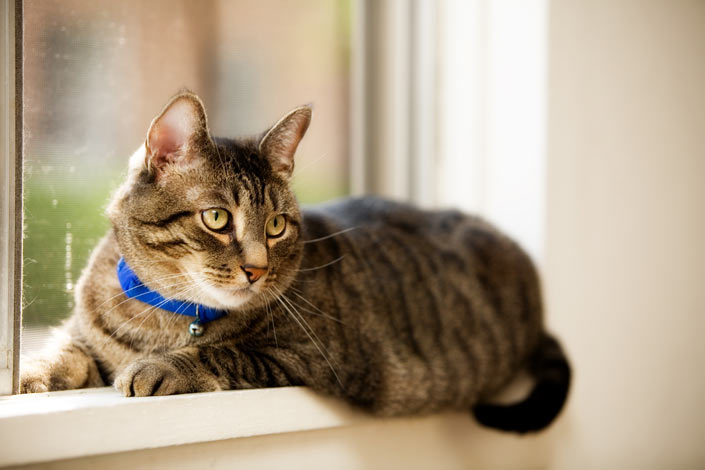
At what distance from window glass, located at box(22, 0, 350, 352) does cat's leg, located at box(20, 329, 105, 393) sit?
1.3 inches

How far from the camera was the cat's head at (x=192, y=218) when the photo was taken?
102 cm

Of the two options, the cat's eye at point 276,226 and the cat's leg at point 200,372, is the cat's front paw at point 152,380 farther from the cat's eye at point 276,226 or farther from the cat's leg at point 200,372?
the cat's eye at point 276,226

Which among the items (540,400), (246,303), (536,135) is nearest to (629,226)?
(536,135)

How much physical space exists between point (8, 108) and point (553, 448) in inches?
58.0

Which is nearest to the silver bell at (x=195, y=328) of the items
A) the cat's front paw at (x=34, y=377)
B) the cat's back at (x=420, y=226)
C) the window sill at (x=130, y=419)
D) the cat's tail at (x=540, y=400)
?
the window sill at (x=130, y=419)

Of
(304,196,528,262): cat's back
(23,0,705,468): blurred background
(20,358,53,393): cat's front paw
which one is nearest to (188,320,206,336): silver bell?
(20,358,53,393): cat's front paw

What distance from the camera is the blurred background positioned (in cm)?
151

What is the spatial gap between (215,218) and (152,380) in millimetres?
281

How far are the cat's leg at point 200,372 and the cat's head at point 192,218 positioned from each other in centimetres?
9

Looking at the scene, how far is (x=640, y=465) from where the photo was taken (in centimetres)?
171

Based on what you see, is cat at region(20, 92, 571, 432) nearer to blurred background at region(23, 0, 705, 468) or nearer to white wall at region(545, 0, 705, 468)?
blurred background at region(23, 0, 705, 468)

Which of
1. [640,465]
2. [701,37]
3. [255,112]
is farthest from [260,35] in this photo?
[640,465]

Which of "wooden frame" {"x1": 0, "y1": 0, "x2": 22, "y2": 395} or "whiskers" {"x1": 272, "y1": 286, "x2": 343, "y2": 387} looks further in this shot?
"whiskers" {"x1": 272, "y1": 286, "x2": 343, "y2": 387}

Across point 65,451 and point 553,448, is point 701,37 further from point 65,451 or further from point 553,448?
point 65,451
